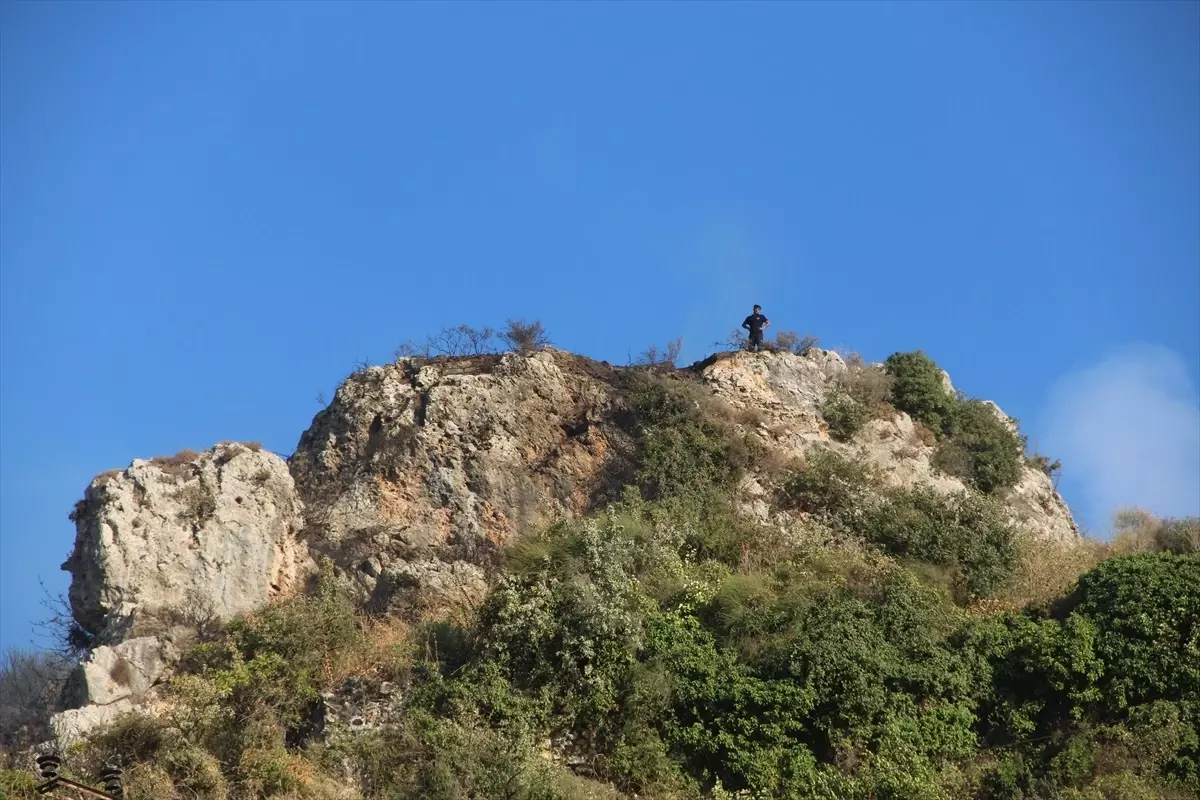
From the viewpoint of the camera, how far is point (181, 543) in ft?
84.5

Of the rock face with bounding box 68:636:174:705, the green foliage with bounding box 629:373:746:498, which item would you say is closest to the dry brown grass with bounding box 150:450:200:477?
the rock face with bounding box 68:636:174:705

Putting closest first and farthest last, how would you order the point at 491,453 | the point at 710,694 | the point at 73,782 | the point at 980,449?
the point at 73,782 → the point at 710,694 → the point at 491,453 → the point at 980,449

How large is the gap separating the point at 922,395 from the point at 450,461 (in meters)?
11.3

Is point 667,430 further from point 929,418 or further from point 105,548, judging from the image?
point 105,548

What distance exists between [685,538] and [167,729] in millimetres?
10190

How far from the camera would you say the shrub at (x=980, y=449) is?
30.2 meters

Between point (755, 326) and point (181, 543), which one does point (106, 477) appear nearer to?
point (181, 543)

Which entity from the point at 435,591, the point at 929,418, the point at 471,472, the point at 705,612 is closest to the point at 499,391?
the point at 471,472

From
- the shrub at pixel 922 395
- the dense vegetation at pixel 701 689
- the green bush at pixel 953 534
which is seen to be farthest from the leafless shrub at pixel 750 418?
the dense vegetation at pixel 701 689

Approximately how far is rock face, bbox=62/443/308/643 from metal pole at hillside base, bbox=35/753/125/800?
4.33m

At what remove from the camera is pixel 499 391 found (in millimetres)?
29000

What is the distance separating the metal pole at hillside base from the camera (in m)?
18.8

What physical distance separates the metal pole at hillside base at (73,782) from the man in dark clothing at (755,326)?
17.4m

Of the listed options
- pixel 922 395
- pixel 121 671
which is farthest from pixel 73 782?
pixel 922 395
